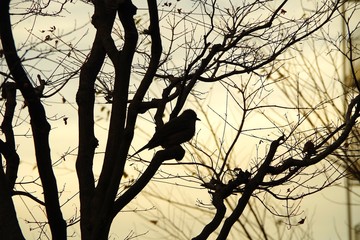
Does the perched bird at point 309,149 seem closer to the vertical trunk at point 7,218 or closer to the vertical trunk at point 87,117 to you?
the vertical trunk at point 87,117

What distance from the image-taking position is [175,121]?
6.88 meters

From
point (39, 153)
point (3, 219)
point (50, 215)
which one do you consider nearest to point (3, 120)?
point (39, 153)

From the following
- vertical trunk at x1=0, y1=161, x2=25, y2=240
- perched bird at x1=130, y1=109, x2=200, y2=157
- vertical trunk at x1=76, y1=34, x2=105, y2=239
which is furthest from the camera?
vertical trunk at x1=76, y1=34, x2=105, y2=239

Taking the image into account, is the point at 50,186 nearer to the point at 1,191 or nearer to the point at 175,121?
the point at 1,191

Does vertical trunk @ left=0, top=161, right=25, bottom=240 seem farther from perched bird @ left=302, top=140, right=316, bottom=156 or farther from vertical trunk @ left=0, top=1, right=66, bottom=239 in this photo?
perched bird @ left=302, top=140, right=316, bottom=156

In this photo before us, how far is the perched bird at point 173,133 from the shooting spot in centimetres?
685

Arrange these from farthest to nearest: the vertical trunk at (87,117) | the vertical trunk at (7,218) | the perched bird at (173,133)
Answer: the vertical trunk at (87,117) → the perched bird at (173,133) → the vertical trunk at (7,218)

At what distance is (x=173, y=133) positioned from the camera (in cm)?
696

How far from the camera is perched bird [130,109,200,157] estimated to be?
685 centimetres

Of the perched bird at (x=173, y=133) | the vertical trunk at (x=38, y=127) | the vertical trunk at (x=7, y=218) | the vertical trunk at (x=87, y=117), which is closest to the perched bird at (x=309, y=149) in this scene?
the perched bird at (x=173, y=133)

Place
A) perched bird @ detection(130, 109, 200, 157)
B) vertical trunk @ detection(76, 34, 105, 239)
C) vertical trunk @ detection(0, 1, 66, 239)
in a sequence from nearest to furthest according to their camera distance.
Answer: perched bird @ detection(130, 109, 200, 157) < vertical trunk @ detection(0, 1, 66, 239) < vertical trunk @ detection(76, 34, 105, 239)

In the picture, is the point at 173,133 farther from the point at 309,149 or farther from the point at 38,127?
the point at 309,149

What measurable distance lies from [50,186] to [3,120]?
110 cm

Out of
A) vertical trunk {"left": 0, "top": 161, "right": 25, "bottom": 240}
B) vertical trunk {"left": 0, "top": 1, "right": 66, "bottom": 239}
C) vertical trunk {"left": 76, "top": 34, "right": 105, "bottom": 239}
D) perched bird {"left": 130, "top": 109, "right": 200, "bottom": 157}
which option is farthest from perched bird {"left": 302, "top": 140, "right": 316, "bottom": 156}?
vertical trunk {"left": 0, "top": 161, "right": 25, "bottom": 240}
